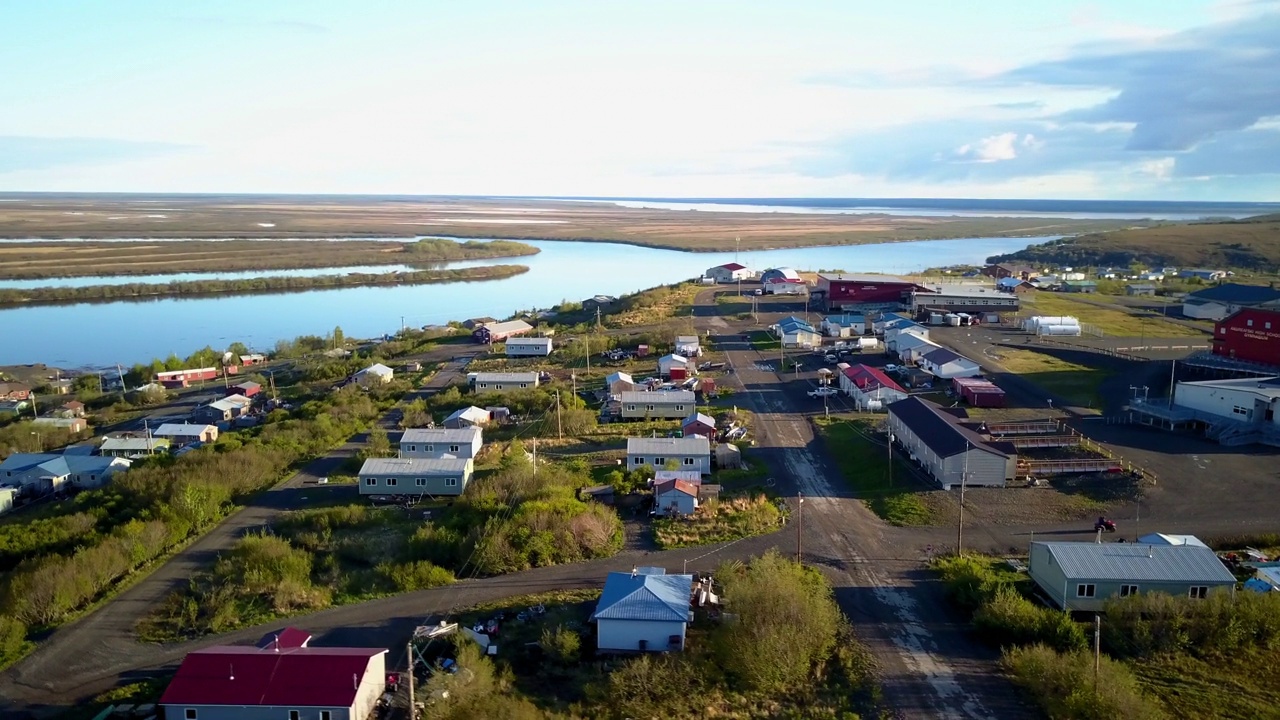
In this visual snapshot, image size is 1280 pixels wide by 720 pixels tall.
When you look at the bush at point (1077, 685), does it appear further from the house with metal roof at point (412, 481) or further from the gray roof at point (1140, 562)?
the house with metal roof at point (412, 481)

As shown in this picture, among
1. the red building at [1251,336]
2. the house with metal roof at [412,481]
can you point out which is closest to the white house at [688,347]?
the house with metal roof at [412,481]

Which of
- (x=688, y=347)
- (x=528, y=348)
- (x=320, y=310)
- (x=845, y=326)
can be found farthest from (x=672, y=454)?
(x=320, y=310)

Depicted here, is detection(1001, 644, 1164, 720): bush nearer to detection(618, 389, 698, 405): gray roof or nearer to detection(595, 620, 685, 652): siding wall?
detection(595, 620, 685, 652): siding wall

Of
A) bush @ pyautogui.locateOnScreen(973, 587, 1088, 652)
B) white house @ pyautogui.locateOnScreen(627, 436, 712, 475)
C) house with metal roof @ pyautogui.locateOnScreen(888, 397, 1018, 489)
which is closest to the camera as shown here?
bush @ pyautogui.locateOnScreen(973, 587, 1088, 652)

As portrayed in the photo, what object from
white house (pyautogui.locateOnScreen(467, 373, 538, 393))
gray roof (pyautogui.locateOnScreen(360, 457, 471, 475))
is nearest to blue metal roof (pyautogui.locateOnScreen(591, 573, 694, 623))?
gray roof (pyautogui.locateOnScreen(360, 457, 471, 475))

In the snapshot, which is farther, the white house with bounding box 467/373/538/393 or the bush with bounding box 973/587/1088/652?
the white house with bounding box 467/373/538/393

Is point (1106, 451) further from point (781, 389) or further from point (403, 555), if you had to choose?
point (403, 555)
